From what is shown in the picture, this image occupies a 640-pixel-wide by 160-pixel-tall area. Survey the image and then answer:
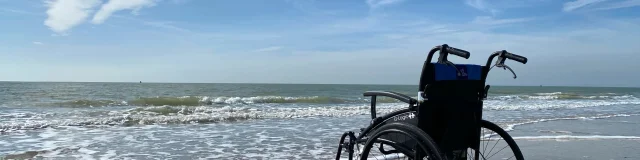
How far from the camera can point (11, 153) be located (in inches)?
243

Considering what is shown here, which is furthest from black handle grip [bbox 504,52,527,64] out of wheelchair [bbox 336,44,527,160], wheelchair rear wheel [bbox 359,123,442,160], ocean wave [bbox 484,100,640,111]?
ocean wave [bbox 484,100,640,111]

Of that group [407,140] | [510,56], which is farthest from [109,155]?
[510,56]

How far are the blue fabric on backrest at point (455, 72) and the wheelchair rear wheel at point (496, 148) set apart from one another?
319mm

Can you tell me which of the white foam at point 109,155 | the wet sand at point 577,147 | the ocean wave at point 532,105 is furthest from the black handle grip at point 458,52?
the ocean wave at point 532,105

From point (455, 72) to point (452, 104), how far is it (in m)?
0.20

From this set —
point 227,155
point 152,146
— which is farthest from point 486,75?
point 152,146

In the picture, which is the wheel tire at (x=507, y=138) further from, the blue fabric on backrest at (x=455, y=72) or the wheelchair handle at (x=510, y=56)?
the wheelchair handle at (x=510, y=56)

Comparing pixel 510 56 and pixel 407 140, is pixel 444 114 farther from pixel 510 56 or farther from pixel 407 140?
pixel 510 56

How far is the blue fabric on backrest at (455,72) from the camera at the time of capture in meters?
2.89

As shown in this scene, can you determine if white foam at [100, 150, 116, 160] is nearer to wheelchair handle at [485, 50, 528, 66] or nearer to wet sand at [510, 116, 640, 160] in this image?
wheelchair handle at [485, 50, 528, 66]

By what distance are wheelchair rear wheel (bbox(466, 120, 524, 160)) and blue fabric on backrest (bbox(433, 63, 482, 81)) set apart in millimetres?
319

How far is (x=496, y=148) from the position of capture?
6.24 m

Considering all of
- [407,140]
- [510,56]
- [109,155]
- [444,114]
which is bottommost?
[109,155]

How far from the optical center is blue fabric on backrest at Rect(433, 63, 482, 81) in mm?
2887
